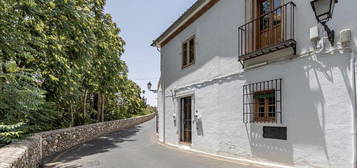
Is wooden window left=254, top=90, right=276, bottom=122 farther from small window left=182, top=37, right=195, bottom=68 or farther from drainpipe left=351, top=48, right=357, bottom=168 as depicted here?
small window left=182, top=37, right=195, bottom=68

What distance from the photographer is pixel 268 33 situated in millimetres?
6793

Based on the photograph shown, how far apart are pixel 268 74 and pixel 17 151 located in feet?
20.3

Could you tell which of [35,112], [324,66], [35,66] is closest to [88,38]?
[35,66]

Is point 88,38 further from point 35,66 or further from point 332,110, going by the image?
point 332,110

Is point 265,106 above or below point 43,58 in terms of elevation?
below

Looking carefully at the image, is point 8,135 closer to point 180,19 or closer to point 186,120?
point 186,120

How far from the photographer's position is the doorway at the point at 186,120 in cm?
1063

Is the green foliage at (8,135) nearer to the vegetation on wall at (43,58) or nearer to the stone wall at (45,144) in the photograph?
the vegetation on wall at (43,58)

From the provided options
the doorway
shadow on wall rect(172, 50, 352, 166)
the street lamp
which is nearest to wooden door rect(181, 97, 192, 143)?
the doorway

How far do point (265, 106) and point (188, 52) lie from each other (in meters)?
5.13

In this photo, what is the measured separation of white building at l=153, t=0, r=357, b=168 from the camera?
16.0ft

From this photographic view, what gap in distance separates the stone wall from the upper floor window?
6.49 m

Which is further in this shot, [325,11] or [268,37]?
[268,37]

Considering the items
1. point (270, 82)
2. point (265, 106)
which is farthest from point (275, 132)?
point (270, 82)
